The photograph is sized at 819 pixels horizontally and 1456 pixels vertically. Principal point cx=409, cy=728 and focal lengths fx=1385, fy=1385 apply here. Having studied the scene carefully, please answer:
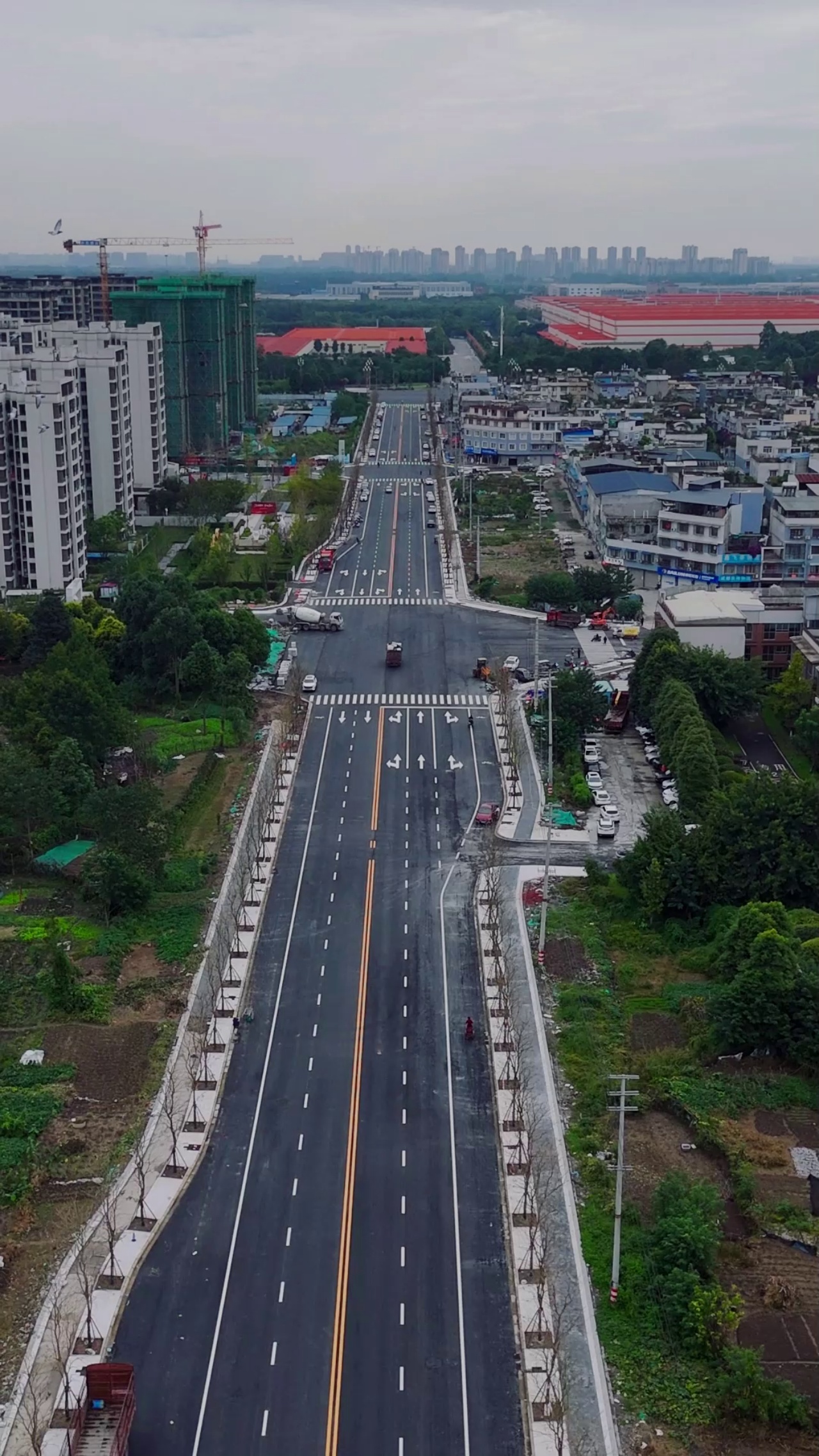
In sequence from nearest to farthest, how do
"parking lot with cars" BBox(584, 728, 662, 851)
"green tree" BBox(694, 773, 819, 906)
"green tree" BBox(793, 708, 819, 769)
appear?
"green tree" BBox(694, 773, 819, 906) → "parking lot with cars" BBox(584, 728, 662, 851) → "green tree" BBox(793, 708, 819, 769)

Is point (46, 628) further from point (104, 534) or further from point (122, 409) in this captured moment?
point (122, 409)

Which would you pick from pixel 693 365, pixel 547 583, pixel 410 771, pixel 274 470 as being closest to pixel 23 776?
pixel 410 771

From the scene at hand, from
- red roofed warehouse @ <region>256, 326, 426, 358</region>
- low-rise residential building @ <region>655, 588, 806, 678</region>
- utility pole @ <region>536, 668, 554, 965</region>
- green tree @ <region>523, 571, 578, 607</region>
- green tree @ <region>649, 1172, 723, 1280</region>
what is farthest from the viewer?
red roofed warehouse @ <region>256, 326, 426, 358</region>

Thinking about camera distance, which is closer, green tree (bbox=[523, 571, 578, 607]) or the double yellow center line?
the double yellow center line

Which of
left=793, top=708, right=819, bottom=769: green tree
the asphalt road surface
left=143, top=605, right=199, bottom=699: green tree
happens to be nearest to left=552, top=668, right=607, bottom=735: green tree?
the asphalt road surface

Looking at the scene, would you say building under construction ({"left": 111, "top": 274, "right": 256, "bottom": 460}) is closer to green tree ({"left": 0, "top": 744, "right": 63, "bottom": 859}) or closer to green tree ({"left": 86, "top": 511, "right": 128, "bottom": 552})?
green tree ({"left": 86, "top": 511, "right": 128, "bottom": 552})

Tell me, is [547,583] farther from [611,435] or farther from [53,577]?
[611,435]
